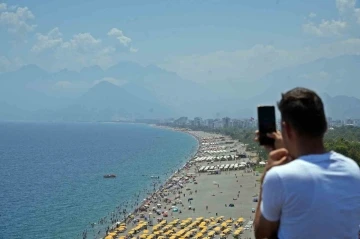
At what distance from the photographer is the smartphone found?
84.0 inches

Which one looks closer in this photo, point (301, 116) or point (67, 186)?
point (301, 116)

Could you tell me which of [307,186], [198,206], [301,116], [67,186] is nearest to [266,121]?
[301,116]

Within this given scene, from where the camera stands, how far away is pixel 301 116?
193 cm

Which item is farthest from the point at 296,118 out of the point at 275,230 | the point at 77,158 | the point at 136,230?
the point at 77,158

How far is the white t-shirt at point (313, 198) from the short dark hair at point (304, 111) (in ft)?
0.41

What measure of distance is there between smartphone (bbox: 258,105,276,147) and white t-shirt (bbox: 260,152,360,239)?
28 cm

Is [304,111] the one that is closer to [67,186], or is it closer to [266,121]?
[266,121]

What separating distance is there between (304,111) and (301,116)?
0.03 metres

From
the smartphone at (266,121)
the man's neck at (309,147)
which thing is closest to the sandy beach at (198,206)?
the smartphone at (266,121)

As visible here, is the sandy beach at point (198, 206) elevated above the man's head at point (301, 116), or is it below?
below

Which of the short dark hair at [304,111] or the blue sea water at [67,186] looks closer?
the short dark hair at [304,111]

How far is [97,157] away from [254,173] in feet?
122

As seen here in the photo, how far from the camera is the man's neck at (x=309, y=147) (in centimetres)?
199

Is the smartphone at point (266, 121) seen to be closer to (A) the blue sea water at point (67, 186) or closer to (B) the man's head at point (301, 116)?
(B) the man's head at point (301, 116)
